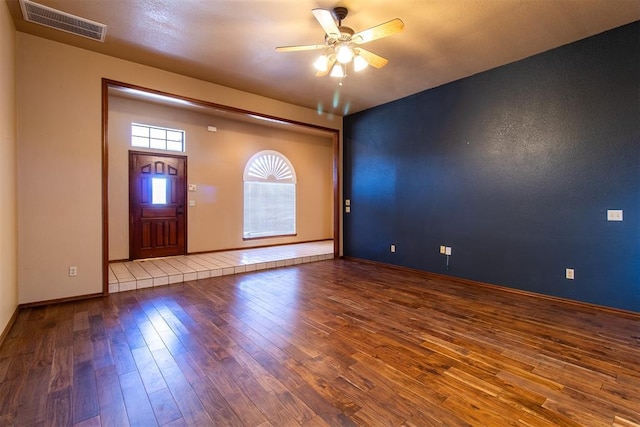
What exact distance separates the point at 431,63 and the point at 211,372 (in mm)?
4139

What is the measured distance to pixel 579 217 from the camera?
3363 mm

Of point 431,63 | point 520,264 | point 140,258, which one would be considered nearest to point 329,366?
point 520,264

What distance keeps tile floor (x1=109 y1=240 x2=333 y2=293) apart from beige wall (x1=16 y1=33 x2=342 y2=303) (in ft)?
1.75

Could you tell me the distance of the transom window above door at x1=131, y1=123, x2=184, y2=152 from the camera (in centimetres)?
536

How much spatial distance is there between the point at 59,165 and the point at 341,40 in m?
3.39

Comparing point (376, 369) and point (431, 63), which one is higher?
point (431, 63)

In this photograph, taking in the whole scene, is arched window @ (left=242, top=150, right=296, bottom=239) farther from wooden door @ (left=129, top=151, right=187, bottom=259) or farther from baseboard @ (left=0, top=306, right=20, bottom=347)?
baseboard @ (left=0, top=306, right=20, bottom=347)

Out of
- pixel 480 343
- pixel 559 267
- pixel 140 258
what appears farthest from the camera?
pixel 140 258

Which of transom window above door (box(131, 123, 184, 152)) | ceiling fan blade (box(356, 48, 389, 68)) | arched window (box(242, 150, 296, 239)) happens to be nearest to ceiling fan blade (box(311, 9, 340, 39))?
ceiling fan blade (box(356, 48, 389, 68))

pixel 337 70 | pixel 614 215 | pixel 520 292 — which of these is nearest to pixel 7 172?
pixel 337 70

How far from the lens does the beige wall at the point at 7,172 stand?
250 centimetres

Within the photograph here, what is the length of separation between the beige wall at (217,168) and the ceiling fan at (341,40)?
3688mm

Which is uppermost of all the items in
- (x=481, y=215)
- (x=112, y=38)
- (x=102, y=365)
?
(x=112, y=38)

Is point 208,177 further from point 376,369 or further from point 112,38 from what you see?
point 376,369
